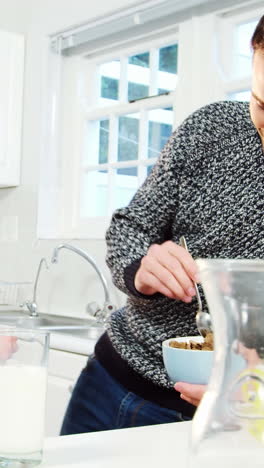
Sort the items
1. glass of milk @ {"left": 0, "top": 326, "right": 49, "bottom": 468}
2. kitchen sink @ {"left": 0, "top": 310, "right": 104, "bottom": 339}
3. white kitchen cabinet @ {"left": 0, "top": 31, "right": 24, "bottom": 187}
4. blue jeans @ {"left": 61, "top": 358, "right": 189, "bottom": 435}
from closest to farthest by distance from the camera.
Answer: glass of milk @ {"left": 0, "top": 326, "right": 49, "bottom": 468}, blue jeans @ {"left": 61, "top": 358, "right": 189, "bottom": 435}, kitchen sink @ {"left": 0, "top": 310, "right": 104, "bottom": 339}, white kitchen cabinet @ {"left": 0, "top": 31, "right": 24, "bottom": 187}

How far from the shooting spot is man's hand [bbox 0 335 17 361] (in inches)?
30.4

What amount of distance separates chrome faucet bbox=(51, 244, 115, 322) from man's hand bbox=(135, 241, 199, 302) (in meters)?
1.74

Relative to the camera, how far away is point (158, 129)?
3.04 meters

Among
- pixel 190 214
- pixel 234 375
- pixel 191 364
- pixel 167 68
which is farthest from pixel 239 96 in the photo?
pixel 234 375

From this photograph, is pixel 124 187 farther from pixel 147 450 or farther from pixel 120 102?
pixel 147 450

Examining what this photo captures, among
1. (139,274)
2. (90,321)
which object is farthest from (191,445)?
(90,321)

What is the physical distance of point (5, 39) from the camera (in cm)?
345

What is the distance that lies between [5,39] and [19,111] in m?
0.34

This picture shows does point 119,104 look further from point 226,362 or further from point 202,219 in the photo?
point 226,362

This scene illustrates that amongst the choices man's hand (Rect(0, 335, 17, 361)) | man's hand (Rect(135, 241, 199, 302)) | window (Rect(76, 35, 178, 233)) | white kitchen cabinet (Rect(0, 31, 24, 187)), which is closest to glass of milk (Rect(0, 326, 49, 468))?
man's hand (Rect(0, 335, 17, 361))

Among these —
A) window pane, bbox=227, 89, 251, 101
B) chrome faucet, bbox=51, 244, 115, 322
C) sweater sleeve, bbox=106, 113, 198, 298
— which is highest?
window pane, bbox=227, 89, 251, 101

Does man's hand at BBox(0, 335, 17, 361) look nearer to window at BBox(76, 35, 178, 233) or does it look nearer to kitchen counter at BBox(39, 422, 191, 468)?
kitchen counter at BBox(39, 422, 191, 468)

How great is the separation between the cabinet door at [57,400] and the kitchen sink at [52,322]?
1.15 ft

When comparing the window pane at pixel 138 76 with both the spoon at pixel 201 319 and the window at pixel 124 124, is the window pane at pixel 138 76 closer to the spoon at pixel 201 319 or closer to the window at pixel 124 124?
the window at pixel 124 124
